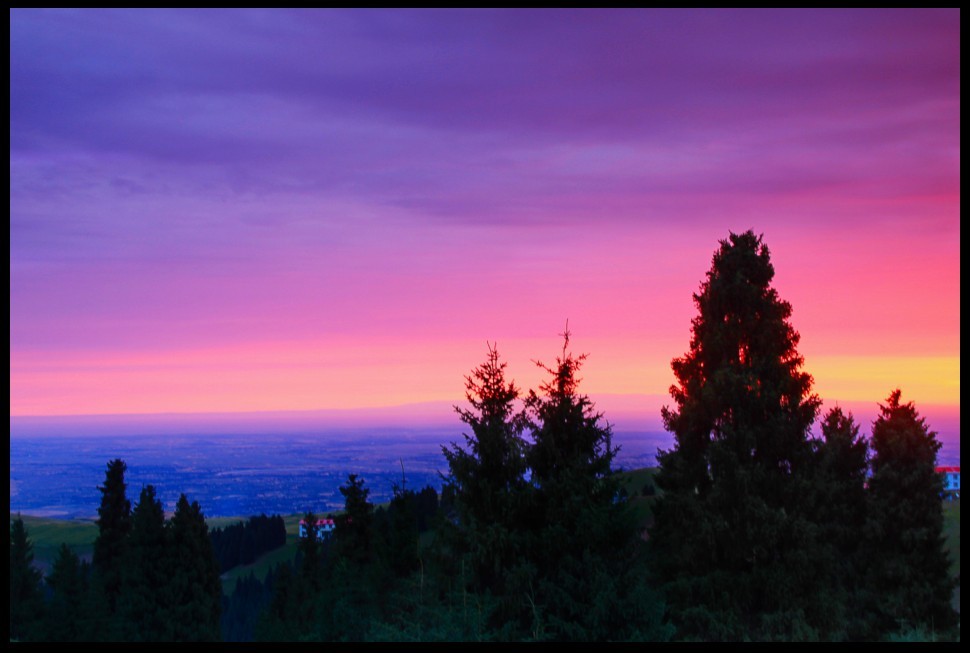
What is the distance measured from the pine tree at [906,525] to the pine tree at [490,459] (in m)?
14.3

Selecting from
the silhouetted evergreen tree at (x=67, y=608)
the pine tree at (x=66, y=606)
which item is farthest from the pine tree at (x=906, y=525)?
the pine tree at (x=66, y=606)

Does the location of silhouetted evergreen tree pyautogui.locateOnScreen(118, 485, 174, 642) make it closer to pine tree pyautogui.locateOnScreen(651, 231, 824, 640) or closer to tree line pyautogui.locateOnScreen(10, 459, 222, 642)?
tree line pyautogui.locateOnScreen(10, 459, 222, 642)

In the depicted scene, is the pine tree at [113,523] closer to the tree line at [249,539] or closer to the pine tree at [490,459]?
the pine tree at [490,459]

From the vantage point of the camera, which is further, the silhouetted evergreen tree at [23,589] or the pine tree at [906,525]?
the silhouetted evergreen tree at [23,589]

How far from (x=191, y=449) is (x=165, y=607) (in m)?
12.3

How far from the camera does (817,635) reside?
1673 centimetres

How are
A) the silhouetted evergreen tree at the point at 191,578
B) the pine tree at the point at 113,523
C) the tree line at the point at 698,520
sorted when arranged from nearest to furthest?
the tree line at the point at 698,520
the silhouetted evergreen tree at the point at 191,578
the pine tree at the point at 113,523

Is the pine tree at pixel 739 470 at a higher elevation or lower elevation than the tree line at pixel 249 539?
higher

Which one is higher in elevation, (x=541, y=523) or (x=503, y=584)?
(x=541, y=523)

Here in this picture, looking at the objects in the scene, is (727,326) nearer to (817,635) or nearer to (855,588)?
(817,635)

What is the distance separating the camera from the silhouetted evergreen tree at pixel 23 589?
101 feet

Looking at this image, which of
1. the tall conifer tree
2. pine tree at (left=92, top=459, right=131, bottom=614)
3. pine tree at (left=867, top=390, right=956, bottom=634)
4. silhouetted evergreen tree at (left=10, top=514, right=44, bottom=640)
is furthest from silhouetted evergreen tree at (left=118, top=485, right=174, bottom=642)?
pine tree at (left=867, top=390, right=956, bottom=634)

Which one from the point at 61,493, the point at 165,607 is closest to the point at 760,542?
the point at 61,493

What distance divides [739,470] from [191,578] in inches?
1077
